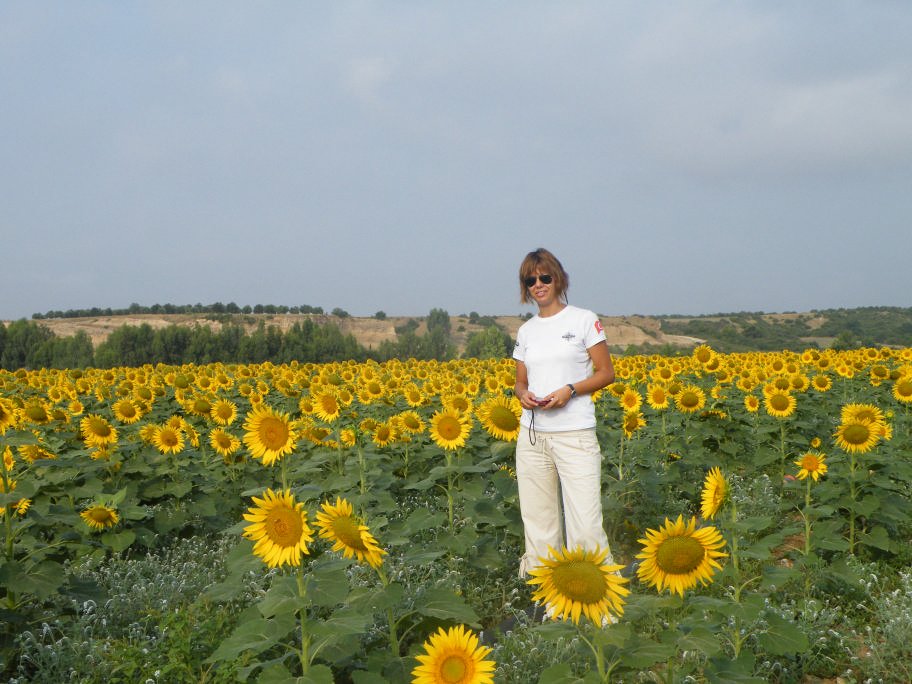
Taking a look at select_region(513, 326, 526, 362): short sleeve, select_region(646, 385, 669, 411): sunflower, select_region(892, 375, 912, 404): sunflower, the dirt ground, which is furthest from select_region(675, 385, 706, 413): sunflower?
the dirt ground

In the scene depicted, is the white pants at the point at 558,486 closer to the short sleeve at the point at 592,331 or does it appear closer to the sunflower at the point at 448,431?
the sunflower at the point at 448,431

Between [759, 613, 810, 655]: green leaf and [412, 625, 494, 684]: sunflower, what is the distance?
1.56 metres

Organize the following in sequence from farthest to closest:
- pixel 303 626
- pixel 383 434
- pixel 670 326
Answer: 1. pixel 670 326
2. pixel 383 434
3. pixel 303 626

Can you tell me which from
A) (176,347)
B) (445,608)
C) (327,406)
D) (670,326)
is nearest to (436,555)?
(445,608)

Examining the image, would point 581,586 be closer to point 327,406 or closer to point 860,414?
point 327,406

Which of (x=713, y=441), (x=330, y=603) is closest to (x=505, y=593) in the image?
(x=330, y=603)

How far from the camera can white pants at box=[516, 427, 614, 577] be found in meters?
4.61

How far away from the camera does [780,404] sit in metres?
8.43

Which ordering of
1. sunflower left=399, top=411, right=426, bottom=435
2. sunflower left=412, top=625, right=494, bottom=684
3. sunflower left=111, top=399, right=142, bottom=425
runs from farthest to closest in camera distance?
sunflower left=111, top=399, right=142, bottom=425 → sunflower left=399, top=411, right=426, bottom=435 → sunflower left=412, top=625, right=494, bottom=684

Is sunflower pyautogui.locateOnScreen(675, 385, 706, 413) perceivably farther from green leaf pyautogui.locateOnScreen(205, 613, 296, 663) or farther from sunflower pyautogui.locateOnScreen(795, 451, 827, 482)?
green leaf pyautogui.locateOnScreen(205, 613, 296, 663)

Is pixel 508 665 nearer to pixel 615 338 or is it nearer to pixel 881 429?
pixel 881 429

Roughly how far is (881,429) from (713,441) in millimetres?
3978

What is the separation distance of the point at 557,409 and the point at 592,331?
0.63 metres

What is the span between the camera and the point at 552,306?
4855 millimetres
